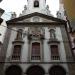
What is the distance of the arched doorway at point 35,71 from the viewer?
16.7 m

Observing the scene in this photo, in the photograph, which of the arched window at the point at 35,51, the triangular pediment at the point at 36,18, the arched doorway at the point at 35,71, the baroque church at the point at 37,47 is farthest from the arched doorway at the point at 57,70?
the triangular pediment at the point at 36,18

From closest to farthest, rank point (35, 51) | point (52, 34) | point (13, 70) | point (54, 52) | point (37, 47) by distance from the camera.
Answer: point (13, 70) → point (54, 52) → point (35, 51) → point (37, 47) → point (52, 34)

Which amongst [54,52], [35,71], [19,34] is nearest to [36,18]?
[19,34]

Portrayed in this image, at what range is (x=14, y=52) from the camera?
18.2m

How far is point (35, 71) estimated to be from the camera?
16.9 m

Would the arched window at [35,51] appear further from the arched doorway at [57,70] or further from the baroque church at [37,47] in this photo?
the arched doorway at [57,70]

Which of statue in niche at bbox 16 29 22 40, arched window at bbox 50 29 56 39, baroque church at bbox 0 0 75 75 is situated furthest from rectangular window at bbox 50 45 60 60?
statue in niche at bbox 16 29 22 40

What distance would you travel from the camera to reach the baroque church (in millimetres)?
16828

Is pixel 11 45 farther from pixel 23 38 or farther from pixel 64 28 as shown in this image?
pixel 64 28

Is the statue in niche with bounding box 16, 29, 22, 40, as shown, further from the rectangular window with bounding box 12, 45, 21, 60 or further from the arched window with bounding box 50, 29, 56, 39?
the arched window with bounding box 50, 29, 56, 39

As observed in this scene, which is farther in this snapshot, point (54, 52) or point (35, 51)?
point (35, 51)

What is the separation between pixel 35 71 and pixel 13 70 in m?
1.91

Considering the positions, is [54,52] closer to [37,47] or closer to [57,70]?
[37,47]

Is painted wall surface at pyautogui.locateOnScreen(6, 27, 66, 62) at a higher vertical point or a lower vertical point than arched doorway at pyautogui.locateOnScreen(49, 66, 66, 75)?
higher
